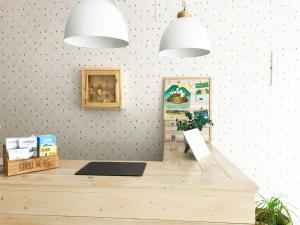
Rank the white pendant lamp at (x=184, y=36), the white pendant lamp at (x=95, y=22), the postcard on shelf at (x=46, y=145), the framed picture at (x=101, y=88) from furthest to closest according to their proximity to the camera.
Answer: the framed picture at (x=101, y=88) → the postcard on shelf at (x=46, y=145) → the white pendant lamp at (x=184, y=36) → the white pendant lamp at (x=95, y=22)

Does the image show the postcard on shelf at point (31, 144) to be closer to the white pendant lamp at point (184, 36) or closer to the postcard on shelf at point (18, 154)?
the postcard on shelf at point (18, 154)

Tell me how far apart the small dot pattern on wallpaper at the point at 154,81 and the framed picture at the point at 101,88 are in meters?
0.13

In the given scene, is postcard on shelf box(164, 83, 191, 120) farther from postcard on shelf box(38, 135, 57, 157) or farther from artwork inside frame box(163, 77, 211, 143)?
postcard on shelf box(38, 135, 57, 157)

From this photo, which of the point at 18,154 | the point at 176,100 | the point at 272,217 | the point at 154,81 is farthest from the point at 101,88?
the point at 272,217

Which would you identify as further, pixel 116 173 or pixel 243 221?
pixel 116 173

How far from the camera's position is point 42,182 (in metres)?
1.39

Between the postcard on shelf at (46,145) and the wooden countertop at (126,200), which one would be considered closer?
the wooden countertop at (126,200)

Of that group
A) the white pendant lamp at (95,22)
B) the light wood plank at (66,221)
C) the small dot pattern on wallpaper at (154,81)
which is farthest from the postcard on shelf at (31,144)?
the small dot pattern on wallpaper at (154,81)

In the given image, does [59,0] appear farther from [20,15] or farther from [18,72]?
[18,72]

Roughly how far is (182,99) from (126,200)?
4.59 feet

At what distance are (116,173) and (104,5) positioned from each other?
905mm

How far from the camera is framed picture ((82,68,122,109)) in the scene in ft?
8.29

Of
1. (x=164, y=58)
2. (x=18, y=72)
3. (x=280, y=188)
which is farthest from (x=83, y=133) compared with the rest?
(x=280, y=188)

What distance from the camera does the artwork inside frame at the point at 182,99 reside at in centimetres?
256
